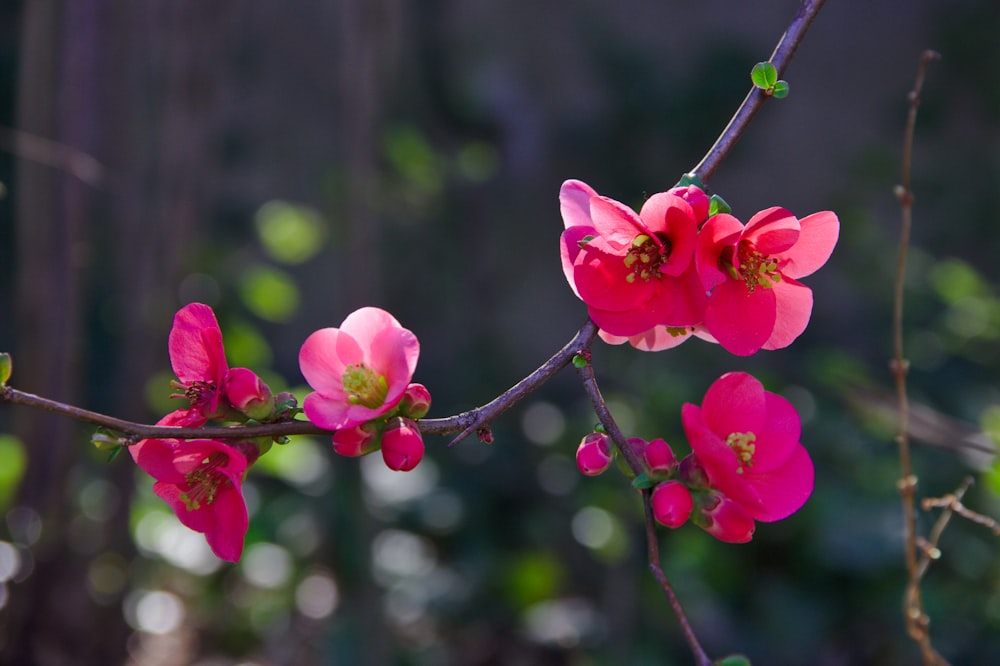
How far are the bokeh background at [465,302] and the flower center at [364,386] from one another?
0.88m

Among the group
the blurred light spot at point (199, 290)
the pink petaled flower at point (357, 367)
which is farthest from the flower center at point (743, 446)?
the blurred light spot at point (199, 290)

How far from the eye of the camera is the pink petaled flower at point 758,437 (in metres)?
0.56

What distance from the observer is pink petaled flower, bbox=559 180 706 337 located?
554mm

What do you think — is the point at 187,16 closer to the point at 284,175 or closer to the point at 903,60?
the point at 284,175

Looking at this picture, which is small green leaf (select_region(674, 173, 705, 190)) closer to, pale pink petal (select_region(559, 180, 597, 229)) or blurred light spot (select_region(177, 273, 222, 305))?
pale pink petal (select_region(559, 180, 597, 229))

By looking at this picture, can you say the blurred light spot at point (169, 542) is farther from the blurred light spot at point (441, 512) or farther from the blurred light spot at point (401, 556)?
the blurred light spot at point (441, 512)

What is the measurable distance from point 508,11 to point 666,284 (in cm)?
395

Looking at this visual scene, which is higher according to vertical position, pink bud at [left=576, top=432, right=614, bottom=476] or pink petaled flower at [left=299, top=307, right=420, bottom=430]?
pink petaled flower at [left=299, top=307, right=420, bottom=430]

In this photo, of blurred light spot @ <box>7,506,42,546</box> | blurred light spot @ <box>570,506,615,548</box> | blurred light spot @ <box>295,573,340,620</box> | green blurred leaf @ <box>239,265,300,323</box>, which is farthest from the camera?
blurred light spot @ <box>295,573,340,620</box>

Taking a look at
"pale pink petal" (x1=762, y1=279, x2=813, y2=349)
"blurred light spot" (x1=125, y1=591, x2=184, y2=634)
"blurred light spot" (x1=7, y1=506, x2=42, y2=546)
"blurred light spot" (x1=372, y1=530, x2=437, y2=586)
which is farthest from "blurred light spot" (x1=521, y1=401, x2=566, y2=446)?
"pale pink petal" (x1=762, y1=279, x2=813, y2=349)

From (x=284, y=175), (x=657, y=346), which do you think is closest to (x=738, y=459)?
(x=657, y=346)

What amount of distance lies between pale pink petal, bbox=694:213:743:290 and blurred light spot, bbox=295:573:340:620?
213 cm

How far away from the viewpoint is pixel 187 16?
1878 millimetres

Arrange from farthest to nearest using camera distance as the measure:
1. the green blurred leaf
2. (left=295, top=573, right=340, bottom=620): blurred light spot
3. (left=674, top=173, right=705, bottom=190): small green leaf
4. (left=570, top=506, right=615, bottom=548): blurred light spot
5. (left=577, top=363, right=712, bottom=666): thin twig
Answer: (left=295, top=573, right=340, bottom=620): blurred light spot
(left=570, top=506, right=615, bottom=548): blurred light spot
the green blurred leaf
(left=674, top=173, right=705, bottom=190): small green leaf
(left=577, top=363, right=712, bottom=666): thin twig
